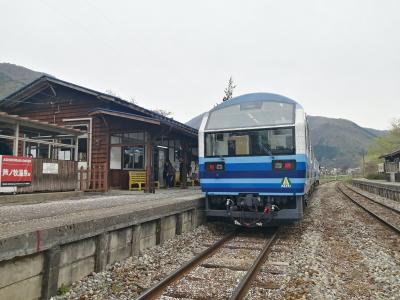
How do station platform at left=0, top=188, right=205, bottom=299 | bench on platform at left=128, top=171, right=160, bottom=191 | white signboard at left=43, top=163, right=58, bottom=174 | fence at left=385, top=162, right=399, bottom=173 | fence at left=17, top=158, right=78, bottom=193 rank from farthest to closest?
1. fence at left=385, top=162, right=399, bottom=173
2. bench on platform at left=128, top=171, right=160, bottom=191
3. white signboard at left=43, top=163, right=58, bottom=174
4. fence at left=17, top=158, right=78, bottom=193
5. station platform at left=0, top=188, right=205, bottom=299

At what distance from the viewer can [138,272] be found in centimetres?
537

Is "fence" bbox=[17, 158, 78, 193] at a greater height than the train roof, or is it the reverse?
the train roof

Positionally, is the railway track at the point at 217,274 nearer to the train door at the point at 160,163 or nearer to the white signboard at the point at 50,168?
the white signboard at the point at 50,168

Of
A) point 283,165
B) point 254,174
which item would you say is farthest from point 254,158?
point 283,165

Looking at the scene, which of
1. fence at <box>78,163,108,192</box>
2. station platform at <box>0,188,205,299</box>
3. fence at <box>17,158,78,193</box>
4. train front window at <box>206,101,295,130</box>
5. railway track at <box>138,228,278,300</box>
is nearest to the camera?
station platform at <box>0,188,205,299</box>

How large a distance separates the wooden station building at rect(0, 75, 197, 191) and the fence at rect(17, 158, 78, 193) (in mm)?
1348

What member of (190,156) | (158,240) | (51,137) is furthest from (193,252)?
(190,156)

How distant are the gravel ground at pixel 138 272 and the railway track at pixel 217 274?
250mm

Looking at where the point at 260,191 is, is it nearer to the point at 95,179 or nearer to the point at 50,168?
the point at 50,168

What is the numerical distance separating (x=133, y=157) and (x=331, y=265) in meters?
11.7

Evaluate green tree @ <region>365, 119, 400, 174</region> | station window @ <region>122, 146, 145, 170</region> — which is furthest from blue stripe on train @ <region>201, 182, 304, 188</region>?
green tree @ <region>365, 119, 400, 174</region>

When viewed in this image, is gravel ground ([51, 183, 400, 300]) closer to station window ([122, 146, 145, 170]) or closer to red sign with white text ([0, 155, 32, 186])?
Answer: red sign with white text ([0, 155, 32, 186])

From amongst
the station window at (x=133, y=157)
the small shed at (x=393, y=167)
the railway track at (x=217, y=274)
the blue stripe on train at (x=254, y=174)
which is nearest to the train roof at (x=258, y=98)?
the blue stripe on train at (x=254, y=174)

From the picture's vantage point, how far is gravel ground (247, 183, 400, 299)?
4535mm
